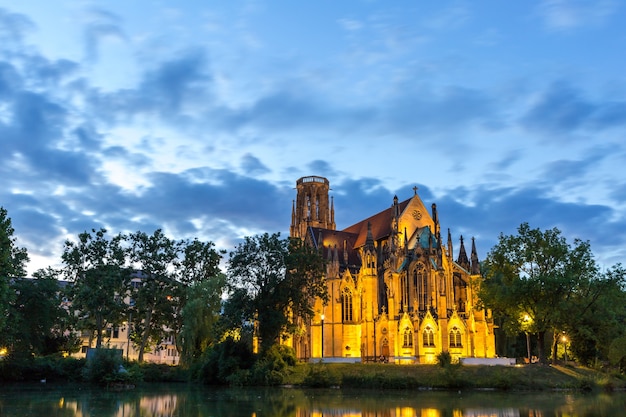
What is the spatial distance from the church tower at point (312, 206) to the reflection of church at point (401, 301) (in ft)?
51.1

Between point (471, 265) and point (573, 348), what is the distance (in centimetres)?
1816

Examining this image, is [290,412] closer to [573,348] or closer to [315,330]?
[573,348]

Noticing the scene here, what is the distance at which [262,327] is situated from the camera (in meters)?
54.0

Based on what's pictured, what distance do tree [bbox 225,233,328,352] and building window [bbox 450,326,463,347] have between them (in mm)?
18583

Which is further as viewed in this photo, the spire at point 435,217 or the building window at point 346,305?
the spire at point 435,217

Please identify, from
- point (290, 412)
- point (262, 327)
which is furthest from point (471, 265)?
point (290, 412)

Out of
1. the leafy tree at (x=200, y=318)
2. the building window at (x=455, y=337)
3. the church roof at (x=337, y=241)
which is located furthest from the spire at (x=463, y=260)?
the leafy tree at (x=200, y=318)

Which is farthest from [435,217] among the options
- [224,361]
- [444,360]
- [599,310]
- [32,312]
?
[32,312]

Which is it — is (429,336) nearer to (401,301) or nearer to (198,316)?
(401,301)

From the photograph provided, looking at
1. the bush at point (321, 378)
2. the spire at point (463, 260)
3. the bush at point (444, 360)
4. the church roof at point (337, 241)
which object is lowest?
the bush at point (321, 378)

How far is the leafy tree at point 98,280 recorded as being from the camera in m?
64.1

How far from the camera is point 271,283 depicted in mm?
54469

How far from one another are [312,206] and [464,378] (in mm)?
58391

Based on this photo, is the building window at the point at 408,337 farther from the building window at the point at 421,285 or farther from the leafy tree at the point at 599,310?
the leafy tree at the point at 599,310
